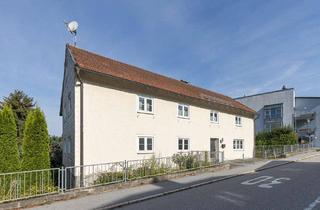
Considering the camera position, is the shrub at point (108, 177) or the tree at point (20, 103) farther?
the tree at point (20, 103)

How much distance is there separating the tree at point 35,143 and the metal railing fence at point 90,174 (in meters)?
0.85

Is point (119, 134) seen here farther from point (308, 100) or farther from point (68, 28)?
point (308, 100)

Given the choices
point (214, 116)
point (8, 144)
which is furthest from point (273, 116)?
point (8, 144)

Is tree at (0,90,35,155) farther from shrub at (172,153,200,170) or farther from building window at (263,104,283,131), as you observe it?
building window at (263,104,283,131)

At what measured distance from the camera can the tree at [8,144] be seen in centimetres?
1267

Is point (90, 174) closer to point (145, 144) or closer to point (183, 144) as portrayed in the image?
point (145, 144)

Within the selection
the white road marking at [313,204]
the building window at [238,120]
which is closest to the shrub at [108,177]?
the white road marking at [313,204]

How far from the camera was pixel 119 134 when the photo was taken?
15711mm

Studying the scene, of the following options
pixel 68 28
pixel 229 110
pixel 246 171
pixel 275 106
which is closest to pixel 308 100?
pixel 275 106

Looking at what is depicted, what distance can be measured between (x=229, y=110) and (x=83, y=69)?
618 inches

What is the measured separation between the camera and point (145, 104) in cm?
1752

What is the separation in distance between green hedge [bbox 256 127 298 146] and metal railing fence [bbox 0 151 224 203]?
19.3 metres

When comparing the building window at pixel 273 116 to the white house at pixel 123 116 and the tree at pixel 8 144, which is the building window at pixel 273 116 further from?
the tree at pixel 8 144

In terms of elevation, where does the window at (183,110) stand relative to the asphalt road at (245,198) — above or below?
above
